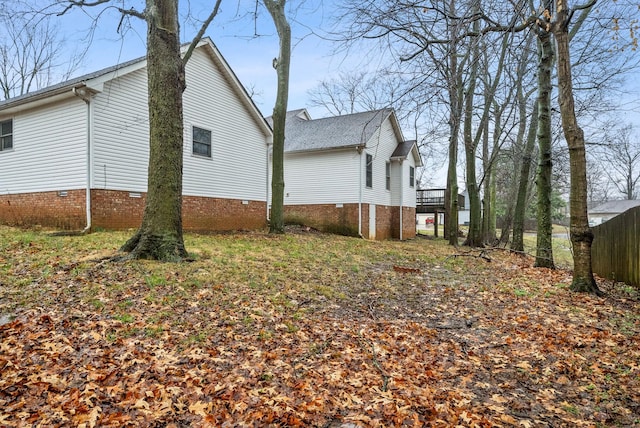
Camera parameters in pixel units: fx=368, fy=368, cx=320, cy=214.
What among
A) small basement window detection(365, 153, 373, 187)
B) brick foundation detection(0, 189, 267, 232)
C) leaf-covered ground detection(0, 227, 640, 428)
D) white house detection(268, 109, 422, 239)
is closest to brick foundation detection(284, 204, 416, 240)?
white house detection(268, 109, 422, 239)

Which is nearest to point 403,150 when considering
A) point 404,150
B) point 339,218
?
point 404,150

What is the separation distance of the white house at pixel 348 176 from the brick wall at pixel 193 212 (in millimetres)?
3499

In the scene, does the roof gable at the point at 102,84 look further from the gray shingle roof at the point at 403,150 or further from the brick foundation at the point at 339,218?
the gray shingle roof at the point at 403,150

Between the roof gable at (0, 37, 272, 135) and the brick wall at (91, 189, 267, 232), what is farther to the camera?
the brick wall at (91, 189, 267, 232)

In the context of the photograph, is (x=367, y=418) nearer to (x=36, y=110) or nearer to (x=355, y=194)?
(x=36, y=110)

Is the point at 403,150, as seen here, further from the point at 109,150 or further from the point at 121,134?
the point at 109,150

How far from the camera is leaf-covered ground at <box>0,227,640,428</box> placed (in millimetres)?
2934

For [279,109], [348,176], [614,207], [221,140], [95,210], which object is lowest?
[95,210]

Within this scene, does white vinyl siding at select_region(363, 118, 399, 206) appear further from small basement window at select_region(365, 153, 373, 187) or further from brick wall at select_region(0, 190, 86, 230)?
brick wall at select_region(0, 190, 86, 230)

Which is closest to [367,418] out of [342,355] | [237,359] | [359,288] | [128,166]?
[342,355]

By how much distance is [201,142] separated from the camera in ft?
42.9

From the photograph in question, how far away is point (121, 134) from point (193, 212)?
327 centimetres

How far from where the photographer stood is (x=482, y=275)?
865cm

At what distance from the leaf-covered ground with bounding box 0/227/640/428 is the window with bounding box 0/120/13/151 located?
721 centimetres
